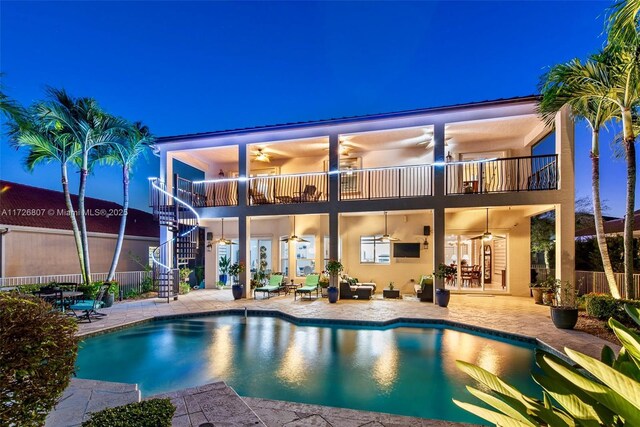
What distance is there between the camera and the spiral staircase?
12.0 m

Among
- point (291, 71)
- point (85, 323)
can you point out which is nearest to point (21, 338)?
point (85, 323)

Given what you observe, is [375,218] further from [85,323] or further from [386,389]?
[85,323]

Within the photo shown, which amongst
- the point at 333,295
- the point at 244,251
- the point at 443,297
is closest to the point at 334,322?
the point at 333,295

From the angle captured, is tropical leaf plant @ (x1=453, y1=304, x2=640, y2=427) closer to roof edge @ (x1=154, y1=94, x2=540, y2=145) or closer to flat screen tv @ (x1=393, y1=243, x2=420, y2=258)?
roof edge @ (x1=154, y1=94, x2=540, y2=145)

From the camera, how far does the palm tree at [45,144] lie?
9.58m

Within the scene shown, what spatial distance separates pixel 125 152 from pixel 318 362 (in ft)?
35.1

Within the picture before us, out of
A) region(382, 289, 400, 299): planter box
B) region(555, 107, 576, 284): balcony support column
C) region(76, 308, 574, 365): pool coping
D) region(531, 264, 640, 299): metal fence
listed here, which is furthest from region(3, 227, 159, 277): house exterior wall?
region(531, 264, 640, 299): metal fence

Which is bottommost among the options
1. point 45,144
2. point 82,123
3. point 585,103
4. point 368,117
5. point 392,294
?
point 392,294

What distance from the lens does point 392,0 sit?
703 inches

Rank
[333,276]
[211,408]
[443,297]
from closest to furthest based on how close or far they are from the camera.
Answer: [211,408] → [443,297] → [333,276]

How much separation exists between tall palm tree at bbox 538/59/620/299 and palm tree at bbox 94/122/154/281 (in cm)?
1345

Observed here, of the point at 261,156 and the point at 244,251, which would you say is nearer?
the point at 244,251

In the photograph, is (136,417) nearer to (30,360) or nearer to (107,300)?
(30,360)

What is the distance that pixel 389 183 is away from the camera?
13.2m
